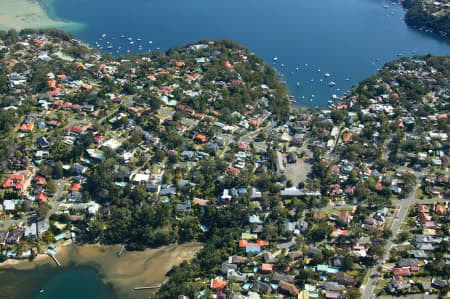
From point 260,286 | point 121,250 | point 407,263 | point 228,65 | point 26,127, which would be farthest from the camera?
point 228,65

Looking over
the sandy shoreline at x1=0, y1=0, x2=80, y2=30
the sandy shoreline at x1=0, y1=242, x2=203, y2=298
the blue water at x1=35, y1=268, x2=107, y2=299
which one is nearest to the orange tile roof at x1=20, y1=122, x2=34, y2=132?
the sandy shoreline at x1=0, y1=242, x2=203, y2=298

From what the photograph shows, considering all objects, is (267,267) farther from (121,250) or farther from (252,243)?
(121,250)

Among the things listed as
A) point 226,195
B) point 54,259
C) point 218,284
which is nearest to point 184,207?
point 226,195

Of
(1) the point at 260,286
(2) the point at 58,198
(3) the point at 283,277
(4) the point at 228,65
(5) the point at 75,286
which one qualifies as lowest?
(5) the point at 75,286

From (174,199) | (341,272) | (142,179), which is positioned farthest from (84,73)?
(341,272)

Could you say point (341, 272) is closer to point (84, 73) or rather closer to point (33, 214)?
point (33, 214)

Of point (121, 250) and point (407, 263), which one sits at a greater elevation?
point (121, 250)

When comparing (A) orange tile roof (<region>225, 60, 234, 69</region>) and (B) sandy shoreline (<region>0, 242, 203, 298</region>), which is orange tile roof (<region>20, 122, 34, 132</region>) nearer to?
(B) sandy shoreline (<region>0, 242, 203, 298</region>)
